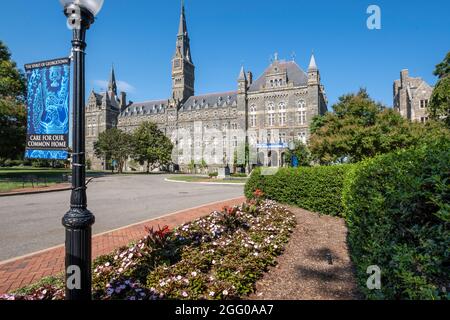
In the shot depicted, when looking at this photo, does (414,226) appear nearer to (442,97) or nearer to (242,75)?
(442,97)

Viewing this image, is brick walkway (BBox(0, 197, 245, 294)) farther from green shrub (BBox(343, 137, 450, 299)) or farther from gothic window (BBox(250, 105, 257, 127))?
gothic window (BBox(250, 105, 257, 127))

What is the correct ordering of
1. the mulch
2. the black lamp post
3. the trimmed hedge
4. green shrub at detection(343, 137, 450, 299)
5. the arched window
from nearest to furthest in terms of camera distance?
green shrub at detection(343, 137, 450, 299)
the black lamp post
the mulch
the trimmed hedge
the arched window

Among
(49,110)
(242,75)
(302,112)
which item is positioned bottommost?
(49,110)

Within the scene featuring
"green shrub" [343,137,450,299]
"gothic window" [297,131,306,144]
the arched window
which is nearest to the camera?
"green shrub" [343,137,450,299]

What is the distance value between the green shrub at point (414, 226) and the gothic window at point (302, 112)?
52517 mm

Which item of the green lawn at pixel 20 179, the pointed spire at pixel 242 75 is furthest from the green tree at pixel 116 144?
the pointed spire at pixel 242 75

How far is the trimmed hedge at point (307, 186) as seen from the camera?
8844mm

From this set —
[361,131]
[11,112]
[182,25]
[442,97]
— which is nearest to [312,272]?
[361,131]

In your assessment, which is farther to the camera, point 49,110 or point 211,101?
point 211,101

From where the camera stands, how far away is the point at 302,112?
175 ft

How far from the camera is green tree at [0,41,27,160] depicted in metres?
25.5

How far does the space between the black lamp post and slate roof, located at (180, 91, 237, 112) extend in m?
64.3

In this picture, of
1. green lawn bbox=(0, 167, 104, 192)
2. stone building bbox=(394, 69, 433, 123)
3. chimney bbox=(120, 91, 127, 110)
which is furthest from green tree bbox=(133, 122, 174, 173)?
stone building bbox=(394, 69, 433, 123)

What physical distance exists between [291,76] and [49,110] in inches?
2285
